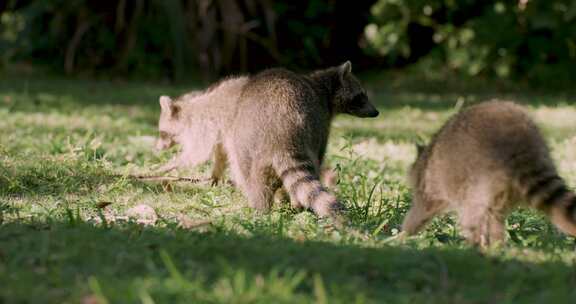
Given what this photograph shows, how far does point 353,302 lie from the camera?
12.2 feet

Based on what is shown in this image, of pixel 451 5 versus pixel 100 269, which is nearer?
pixel 100 269

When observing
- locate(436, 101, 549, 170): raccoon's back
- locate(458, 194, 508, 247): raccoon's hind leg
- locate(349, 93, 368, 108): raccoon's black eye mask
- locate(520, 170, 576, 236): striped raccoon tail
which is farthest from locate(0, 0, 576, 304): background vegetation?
locate(436, 101, 549, 170): raccoon's back

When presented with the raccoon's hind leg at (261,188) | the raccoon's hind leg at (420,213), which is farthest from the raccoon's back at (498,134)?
the raccoon's hind leg at (261,188)

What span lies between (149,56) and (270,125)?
1119 cm

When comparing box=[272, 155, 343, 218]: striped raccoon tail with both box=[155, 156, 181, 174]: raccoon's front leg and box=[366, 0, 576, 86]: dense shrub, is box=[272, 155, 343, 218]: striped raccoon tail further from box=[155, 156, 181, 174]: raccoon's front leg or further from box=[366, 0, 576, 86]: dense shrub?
box=[366, 0, 576, 86]: dense shrub

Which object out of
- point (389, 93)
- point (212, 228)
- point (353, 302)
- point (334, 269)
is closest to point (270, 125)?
point (212, 228)

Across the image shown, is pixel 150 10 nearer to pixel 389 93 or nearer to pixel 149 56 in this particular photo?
pixel 149 56

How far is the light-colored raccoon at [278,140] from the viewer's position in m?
6.17

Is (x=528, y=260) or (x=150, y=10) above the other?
(x=150, y=10)

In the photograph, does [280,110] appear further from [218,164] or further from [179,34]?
[179,34]

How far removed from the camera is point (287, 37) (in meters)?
17.8

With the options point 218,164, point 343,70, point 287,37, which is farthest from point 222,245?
point 287,37

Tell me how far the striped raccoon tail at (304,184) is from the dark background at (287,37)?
9847mm

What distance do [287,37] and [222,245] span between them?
13.4m
